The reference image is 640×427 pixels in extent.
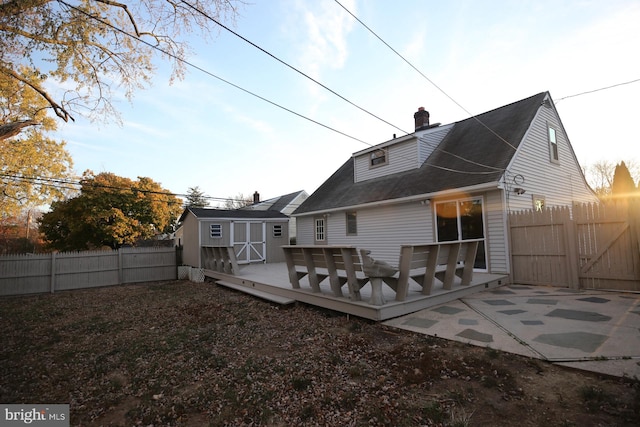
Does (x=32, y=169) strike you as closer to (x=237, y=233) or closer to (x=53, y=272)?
(x=53, y=272)

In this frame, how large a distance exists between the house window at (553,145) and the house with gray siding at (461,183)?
0.13 feet

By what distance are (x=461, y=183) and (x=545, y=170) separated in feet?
13.0

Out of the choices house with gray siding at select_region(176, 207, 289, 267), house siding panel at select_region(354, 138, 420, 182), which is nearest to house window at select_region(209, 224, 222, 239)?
house with gray siding at select_region(176, 207, 289, 267)

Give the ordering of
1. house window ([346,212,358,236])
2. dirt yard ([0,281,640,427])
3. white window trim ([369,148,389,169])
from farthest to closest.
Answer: white window trim ([369,148,389,169]) → house window ([346,212,358,236]) → dirt yard ([0,281,640,427])

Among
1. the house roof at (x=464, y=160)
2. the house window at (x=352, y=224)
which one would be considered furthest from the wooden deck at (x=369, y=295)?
the house window at (x=352, y=224)

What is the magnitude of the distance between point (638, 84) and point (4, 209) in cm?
2878

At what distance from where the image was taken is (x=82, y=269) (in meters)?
11.8

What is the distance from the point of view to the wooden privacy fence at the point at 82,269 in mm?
10641

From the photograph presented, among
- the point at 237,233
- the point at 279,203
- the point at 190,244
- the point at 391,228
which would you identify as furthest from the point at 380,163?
the point at 279,203

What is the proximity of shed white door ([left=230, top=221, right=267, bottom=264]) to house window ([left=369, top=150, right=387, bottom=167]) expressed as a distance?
6.25m

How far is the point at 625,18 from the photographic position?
7.00 meters

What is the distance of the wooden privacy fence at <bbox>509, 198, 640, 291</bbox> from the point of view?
239 inches
